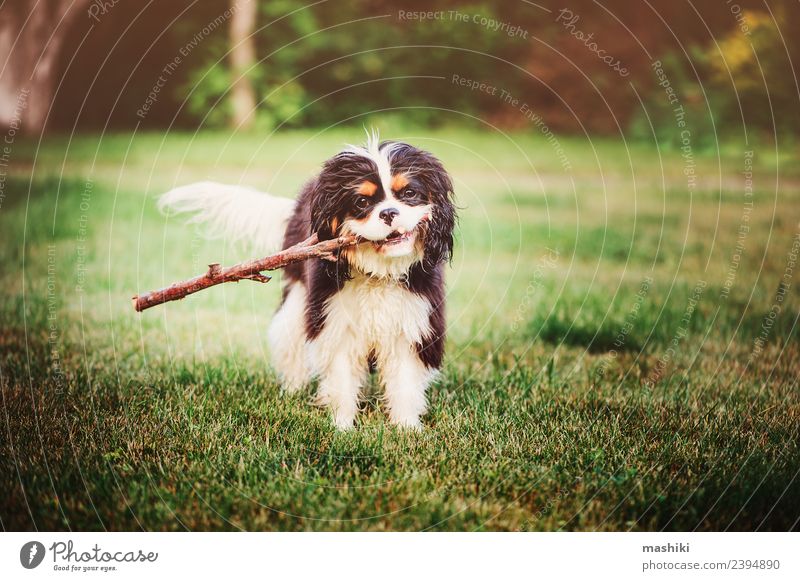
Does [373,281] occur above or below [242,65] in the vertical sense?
below

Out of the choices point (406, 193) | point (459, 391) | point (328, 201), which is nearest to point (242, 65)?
point (459, 391)

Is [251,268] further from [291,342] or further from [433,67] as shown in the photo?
[433,67]

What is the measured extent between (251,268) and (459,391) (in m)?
1.21

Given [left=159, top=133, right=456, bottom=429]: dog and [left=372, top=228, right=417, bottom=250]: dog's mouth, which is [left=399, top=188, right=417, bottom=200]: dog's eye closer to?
[left=159, top=133, right=456, bottom=429]: dog

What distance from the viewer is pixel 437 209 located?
3148 mm

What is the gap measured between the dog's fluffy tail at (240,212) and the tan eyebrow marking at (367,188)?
82cm

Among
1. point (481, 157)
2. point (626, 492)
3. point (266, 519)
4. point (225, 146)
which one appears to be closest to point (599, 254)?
point (481, 157)

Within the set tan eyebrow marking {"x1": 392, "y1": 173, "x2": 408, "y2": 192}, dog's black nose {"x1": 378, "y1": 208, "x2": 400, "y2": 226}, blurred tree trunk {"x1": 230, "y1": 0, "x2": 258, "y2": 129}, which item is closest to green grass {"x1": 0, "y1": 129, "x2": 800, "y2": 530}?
dog's black nose {"x1": 378, "y1": 208, "x2": 400, "y2": 226}

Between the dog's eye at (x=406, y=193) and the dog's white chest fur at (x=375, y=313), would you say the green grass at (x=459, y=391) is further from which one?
the dog's eye at (x=406, y=193)

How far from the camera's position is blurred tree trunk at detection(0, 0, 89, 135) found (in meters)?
6.80

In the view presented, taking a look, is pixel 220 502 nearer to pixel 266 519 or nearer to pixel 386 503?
pixel 266 519

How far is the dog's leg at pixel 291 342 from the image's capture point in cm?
362

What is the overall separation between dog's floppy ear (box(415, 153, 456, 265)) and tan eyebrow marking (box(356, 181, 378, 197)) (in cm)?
20
